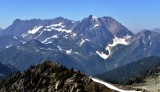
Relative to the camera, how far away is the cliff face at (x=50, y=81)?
149250 mm

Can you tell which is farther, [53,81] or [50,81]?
[50,81]

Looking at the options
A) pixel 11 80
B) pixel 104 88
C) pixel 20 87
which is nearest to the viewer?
pixel 104 88

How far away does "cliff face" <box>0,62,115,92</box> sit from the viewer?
149250mm

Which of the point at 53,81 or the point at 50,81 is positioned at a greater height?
the point at 50,81

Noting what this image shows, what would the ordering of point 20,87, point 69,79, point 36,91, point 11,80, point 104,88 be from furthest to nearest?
1. point 11,80
2. point 20,87
3. point 36,91
4. point 69,79
5. point 104,88

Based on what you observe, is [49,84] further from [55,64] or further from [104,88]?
[104,88]

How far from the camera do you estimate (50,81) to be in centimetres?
16900

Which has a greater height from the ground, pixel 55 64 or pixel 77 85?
pixel 55 64

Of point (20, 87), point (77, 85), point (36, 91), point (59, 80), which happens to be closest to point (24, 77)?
point (20, 87)

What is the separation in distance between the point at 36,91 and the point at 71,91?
28.0 m

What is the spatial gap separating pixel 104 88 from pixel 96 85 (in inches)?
114

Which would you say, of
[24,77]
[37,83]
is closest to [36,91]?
[37,83]

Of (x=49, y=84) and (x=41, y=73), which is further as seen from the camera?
(x=41, y=73)

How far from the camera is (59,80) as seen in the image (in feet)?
531
